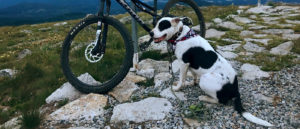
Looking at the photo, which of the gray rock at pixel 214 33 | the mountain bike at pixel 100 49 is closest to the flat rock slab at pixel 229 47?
the gray rock at pixel 214 33

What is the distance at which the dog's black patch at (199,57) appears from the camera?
443 cm

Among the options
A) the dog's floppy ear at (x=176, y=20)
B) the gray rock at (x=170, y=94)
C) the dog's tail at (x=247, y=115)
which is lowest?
the dog's tail at (x=247, y=115)

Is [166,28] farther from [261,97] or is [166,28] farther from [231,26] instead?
[231,26]

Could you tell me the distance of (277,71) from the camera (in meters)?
5.94

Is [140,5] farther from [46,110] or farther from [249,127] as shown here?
[249,127]

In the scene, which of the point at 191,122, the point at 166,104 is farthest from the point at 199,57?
the point at 191,122

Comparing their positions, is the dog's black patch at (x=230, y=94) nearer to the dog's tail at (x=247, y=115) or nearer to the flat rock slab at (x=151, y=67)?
the dog's tail at (x=247, y=115)

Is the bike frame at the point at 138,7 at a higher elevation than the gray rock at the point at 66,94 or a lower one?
higher

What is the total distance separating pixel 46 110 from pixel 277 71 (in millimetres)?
5746

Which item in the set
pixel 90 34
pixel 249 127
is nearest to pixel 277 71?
pixel 249 127

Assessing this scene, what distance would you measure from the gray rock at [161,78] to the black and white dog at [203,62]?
2.29 feet

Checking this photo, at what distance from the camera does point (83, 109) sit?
4.43 metres

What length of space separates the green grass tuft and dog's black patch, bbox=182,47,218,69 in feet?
9.89

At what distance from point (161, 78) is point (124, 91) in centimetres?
112
